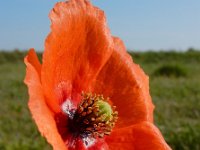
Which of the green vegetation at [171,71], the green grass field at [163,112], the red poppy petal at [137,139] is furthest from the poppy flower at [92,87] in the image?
the green vegetation at [171,71]

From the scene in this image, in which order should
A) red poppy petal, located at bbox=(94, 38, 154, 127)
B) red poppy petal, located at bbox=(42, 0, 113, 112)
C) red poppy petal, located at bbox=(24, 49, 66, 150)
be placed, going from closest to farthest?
red poppy petal, located at bbox=(24, 49, 66, 150) < red poppy petal, located at bbox=(42, 0, 113, 112) < red poppy petal, located at bbox=(94, 38, 154, 127)

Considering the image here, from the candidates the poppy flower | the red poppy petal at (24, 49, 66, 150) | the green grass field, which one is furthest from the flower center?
the green grass field

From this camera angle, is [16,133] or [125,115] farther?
[16,133]

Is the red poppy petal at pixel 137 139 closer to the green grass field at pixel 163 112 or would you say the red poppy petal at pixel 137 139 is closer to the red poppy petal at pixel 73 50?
the red poppy petal at pixel 73 50

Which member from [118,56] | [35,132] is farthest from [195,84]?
[118,56]

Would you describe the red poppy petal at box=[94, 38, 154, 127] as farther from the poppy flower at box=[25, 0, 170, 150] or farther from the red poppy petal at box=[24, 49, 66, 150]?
the red poppy petal at box=[24, 49, 66, 150]

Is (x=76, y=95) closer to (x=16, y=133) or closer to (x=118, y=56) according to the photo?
(x=118, y=56)
